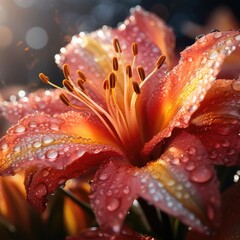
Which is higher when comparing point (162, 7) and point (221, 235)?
point (221, 235)

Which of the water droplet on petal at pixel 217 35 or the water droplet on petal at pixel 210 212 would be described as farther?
the water droplet on petal at pixel 217 35

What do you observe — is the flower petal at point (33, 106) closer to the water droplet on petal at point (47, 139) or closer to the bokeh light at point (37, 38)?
the water droplet on petal at point (47, 139)

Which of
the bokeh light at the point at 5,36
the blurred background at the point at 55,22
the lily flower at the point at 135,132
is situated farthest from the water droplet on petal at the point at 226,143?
the bokeh light at the point at 5,36

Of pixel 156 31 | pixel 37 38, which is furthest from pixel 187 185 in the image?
pixel 37 38

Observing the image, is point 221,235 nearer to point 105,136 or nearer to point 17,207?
point 105,136

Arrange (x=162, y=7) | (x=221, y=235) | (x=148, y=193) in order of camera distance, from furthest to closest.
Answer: (x=162, y=7)
(x=221, y=235)
(x=148, y=193)

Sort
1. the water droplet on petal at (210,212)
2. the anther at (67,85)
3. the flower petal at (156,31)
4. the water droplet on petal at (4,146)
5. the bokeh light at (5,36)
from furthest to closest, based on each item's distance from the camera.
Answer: the bokeh light at (5,36) < the flower petal at (156,31) < the anther at (67,85) < the water droplet on petal at (4,146) < the water droplet on petal at (210,212)

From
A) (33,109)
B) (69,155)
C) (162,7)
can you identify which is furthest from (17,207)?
(162,7)
